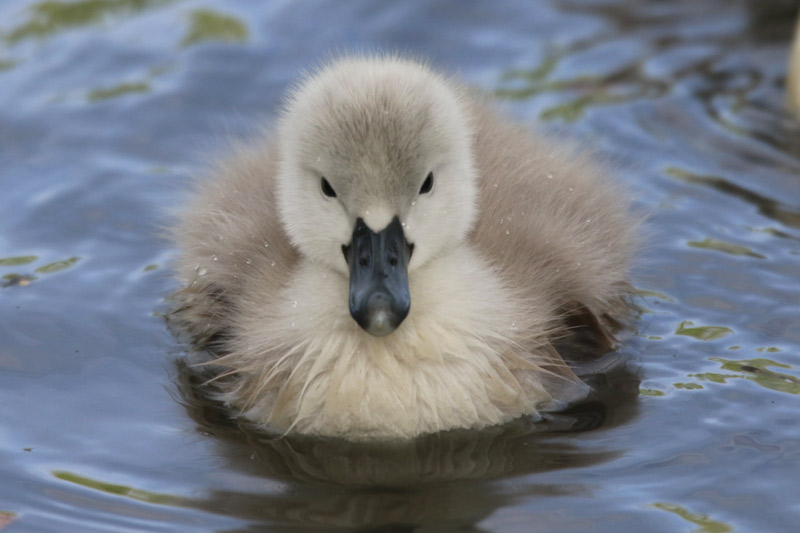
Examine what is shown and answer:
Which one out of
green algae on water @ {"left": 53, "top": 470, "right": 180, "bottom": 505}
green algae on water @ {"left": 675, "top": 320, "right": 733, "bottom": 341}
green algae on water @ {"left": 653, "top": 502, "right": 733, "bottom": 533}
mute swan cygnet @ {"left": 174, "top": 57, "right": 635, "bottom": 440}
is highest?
mute swan cygnet @ {"left": 174, "top": 57, "right": 635, "bottom": 440}

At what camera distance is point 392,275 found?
429cm

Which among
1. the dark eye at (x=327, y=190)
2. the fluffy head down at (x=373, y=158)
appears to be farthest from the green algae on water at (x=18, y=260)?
the dark eye at (x=327, y=190)

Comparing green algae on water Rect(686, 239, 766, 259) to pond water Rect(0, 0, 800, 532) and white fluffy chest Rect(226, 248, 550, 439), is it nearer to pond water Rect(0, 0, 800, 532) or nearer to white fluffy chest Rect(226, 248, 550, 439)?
pond water Rect(0, 0, 800, 532)

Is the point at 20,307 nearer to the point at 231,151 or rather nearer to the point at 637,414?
the point at 231,151

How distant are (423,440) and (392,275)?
0.64 meters

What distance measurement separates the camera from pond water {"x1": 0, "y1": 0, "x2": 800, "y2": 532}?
4285 millimetres

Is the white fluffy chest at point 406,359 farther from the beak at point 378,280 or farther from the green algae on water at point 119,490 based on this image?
the green algae on water at point 119,490

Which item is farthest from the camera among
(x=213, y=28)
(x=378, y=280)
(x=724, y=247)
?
(x=213, y=28)

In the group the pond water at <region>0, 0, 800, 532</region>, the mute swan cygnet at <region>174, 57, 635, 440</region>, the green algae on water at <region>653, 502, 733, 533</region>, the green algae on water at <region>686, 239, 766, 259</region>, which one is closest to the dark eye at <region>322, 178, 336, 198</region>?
the mute swan cygnet at <region>174, 57, 635, 440</region>

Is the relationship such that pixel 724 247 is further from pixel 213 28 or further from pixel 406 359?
pixel 213 28

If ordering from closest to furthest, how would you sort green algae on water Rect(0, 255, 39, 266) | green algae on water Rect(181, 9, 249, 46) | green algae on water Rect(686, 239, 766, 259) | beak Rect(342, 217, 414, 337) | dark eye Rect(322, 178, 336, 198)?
beak Rect(342, 217, 414, 337)
dark eye Rect(322, 178, 336, 198)
green algae on water Rect(686, 239, 766, 259)
green algae on water Rect(0, 255, 39, 266)
green algae on water Rect(181, 9, 249, 46)

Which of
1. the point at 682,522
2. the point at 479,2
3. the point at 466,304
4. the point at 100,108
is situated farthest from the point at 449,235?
the point at 479,2

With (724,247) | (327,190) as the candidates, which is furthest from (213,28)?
(327,190)

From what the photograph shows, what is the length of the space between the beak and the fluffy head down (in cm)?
5
